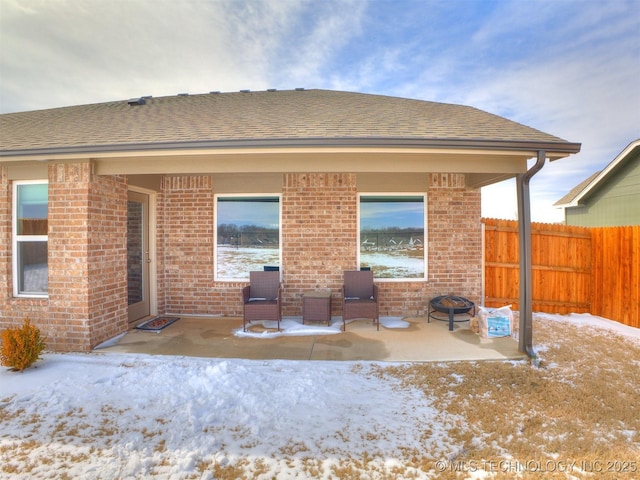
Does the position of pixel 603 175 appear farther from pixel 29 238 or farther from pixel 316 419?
pixel 29 238

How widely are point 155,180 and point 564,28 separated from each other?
10.3 metres

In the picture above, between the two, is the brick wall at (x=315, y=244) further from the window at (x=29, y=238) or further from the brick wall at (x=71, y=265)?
the window at (x=29, y=238)

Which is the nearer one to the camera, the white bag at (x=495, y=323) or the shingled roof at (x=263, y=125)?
the shingled roof at (x=263, y=125)

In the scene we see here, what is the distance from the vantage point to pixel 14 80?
845cm

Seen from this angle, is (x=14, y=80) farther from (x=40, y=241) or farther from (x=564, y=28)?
(x=564, y=28)

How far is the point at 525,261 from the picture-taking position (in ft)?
15.2

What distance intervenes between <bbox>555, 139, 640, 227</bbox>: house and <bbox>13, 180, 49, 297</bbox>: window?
549 inches

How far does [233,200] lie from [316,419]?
4.82 m

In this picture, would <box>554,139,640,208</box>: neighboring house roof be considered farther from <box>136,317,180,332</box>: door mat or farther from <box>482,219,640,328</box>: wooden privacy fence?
<box>136,317,180,332</box>: door mat

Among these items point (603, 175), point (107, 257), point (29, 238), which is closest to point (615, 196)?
point (603, 175)

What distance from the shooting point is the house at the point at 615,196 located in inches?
380

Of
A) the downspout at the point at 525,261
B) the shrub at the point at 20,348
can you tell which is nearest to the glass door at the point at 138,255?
the shrub at the point at 20,348

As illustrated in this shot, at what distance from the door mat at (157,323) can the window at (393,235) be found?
390 centimetres

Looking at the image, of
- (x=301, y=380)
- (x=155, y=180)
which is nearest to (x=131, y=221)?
(x=155, y=180)
